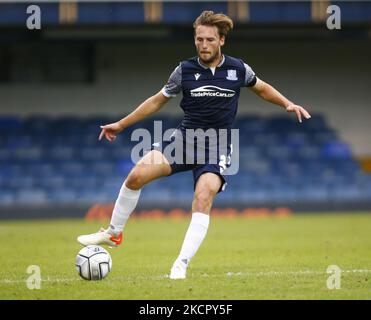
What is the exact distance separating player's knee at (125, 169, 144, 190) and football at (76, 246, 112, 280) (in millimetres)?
709

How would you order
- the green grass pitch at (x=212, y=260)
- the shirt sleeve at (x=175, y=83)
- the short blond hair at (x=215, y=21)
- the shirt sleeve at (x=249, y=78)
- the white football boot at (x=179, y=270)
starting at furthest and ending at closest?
the shirt sleeve at (x=249, y=78), the shirt sleeve at (x=175, y=83), the short blond hair at (x=215, y=21), the white football boot at (x=179, y=270), the green grass pitch at (x=212, y=260)

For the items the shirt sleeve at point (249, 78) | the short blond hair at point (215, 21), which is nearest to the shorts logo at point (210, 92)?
the shirt sleeve at point (249, 78)

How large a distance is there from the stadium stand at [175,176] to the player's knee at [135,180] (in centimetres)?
1218

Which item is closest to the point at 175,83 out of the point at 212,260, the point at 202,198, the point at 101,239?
the point at 202,198

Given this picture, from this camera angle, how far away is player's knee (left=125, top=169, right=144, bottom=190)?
832 centimetres

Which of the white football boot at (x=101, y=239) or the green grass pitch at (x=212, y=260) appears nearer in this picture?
the green grass pitch at (x=212, y=260)

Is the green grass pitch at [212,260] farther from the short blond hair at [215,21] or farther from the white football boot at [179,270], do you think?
the short blond hair at [215,21]

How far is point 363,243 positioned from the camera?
13031 millimetres

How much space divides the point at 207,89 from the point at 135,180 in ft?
3.66

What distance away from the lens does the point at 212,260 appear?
34.6ft

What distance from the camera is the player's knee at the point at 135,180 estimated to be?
832cm

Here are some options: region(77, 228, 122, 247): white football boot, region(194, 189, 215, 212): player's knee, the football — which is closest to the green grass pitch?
the football

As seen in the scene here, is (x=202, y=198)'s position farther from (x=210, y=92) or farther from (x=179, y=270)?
(x=210, y=92)
